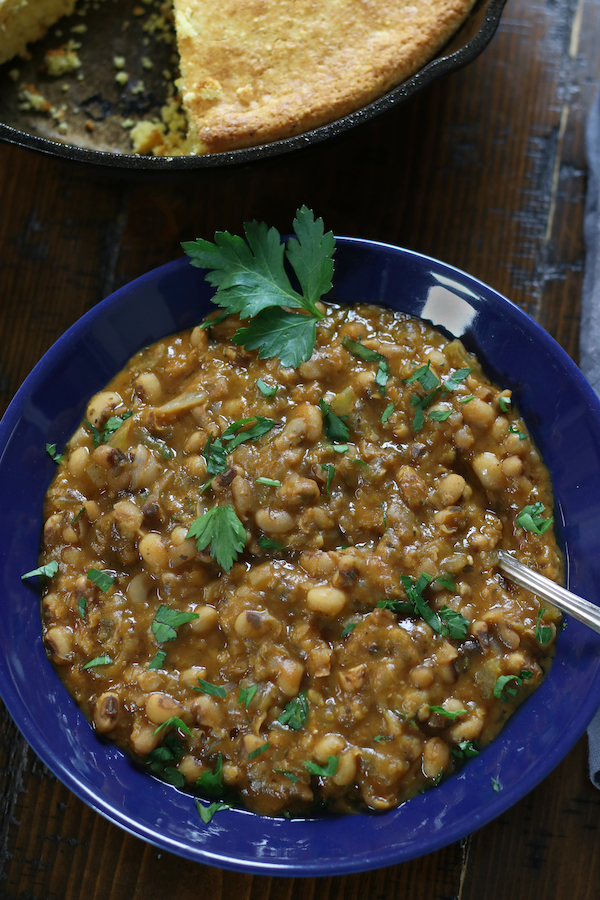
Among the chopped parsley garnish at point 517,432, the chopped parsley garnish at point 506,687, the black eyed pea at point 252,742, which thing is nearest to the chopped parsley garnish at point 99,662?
the black eyed pea at point 252,742

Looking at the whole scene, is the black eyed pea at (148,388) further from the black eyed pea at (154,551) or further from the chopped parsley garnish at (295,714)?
the chopped parsley garnish at (295,714)

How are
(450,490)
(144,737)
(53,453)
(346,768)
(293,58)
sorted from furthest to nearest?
(293,58), (53,453), (450,490), (144,737), (346,768)

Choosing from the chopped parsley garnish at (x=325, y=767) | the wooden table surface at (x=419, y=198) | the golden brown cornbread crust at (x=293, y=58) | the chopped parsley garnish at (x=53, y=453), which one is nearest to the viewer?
the chopped parsley garnish at (x=325, y=767)

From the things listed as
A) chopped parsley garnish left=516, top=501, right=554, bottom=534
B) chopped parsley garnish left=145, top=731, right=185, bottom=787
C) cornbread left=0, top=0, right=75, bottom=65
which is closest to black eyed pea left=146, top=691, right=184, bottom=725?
chopped parsley garnish left=145, top=731, right=185, bottom=787

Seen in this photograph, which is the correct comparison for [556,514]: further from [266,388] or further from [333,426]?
[266,388]

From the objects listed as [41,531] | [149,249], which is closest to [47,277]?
[149,249]

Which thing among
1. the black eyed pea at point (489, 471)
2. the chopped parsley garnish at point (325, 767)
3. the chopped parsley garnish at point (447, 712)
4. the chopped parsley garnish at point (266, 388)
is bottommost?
the chopped parsley garnish at point (325, 767)

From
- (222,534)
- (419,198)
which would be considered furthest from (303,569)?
(419,198)

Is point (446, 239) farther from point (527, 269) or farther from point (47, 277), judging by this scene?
point (47, 277)
